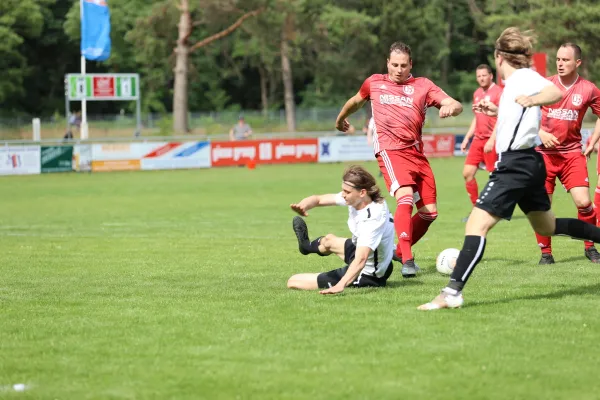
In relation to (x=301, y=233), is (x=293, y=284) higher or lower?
lower

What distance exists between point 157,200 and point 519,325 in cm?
1587

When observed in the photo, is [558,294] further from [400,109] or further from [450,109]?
[400,109]

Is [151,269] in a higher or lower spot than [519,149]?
lower

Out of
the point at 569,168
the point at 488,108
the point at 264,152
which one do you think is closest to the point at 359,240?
the point at 488,108

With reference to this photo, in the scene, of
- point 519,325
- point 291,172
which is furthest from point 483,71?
point 291,172

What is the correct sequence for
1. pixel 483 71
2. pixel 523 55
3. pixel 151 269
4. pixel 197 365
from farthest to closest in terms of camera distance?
1. pixel 483 71
2. pixel 151 269
3. pixel 523 55
4. pixel 197 365

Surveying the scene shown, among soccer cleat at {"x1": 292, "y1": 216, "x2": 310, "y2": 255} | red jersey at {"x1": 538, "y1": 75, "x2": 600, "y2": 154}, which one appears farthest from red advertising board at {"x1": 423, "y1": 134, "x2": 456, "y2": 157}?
soccer cleat at {"x1": 292, "y1": 216, "x2": 310, "y2": 255}

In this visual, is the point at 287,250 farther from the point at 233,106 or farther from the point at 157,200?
the point at 233,106

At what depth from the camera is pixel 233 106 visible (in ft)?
245

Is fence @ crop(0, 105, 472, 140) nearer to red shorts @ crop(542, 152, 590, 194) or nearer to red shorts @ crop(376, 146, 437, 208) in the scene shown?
red shorts @ crop(542, 152, 590, 194)

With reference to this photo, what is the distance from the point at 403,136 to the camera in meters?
9.48

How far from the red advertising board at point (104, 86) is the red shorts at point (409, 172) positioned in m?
34.4

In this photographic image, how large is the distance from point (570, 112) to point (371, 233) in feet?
11.6

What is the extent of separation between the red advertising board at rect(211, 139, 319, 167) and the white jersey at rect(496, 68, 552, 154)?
2710 cm
